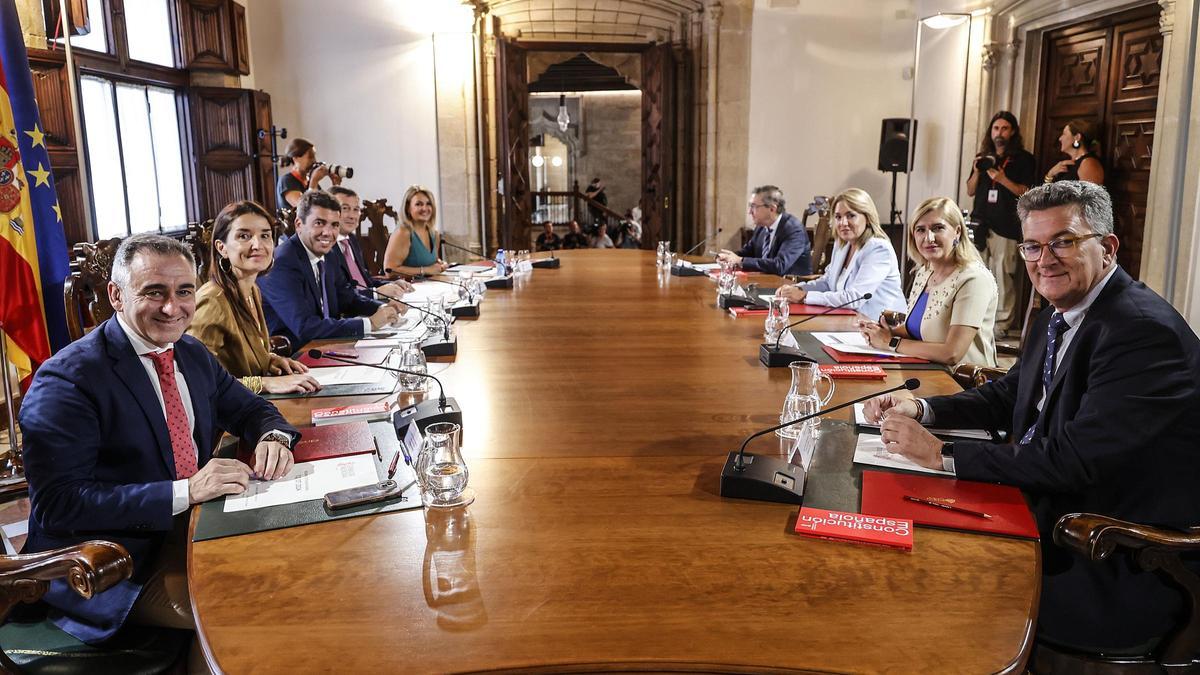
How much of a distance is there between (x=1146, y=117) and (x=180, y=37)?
7061 millimetres

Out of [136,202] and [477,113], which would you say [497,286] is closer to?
[136,202]

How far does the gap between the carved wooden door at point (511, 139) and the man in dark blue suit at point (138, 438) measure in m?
6.61

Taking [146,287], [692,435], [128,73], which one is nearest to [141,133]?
[128,73]

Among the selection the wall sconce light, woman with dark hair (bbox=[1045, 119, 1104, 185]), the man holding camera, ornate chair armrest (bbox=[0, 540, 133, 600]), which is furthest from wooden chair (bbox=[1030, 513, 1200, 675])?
the wall sconce light

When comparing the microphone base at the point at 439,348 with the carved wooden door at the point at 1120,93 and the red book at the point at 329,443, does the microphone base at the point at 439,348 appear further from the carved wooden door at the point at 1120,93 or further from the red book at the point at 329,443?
the carved wooden door at the point at 1120,93

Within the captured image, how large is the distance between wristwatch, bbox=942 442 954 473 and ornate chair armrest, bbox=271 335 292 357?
2.30m

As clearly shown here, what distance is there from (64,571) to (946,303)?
2707mm

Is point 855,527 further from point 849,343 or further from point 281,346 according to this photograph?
point 281,346

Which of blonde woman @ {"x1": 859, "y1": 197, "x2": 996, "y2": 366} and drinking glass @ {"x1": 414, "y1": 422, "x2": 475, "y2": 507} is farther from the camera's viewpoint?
blonde woman @ {"x1": 859, "y1": 197, "x2": 996, "y2": 366}

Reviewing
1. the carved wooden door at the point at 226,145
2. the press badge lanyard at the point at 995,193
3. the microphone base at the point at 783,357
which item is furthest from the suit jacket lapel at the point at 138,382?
the press badge lanyard at the point at 995,193

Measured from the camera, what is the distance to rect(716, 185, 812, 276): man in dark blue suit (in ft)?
18.4

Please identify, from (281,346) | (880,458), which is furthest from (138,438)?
(880,458)

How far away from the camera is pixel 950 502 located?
157cm

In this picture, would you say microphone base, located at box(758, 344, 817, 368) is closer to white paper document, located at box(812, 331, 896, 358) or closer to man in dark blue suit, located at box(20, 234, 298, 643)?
white paper document, located at box(812, 331, 896, 358)
